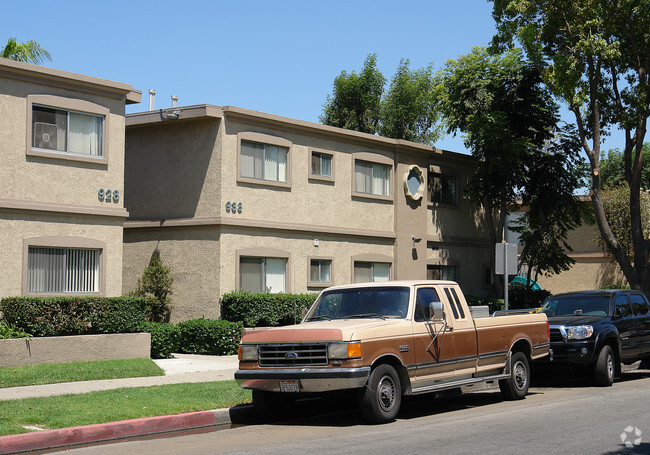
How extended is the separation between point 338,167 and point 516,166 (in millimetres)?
7220

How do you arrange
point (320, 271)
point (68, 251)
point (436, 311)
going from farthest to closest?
1. point (320, 271)
2. point (68, 251)
3. point (436, 311)

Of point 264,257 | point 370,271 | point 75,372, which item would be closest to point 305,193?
point 264,257

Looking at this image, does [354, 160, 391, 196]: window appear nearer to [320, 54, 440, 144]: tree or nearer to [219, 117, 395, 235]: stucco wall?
[219, 117, 395, 235]: stucco wall

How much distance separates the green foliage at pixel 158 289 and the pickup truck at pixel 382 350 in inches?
437

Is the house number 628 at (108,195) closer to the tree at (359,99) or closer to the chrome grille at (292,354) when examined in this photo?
the chrome grille at (292,354)

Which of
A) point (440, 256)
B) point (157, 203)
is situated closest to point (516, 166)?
point (440, 256)

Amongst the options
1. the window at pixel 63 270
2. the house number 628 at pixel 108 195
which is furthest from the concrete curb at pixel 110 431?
the house number 628 at pixel 108 195

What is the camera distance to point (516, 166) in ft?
95.7

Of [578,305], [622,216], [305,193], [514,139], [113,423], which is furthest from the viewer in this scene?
[622,216]

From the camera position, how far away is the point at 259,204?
2344cm

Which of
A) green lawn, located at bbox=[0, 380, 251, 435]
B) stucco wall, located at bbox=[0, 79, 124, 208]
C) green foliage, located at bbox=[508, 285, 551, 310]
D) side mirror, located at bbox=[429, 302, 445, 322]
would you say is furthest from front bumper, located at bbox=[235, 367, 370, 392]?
green foliage, located at bbox=[508, 285, 551, 310]

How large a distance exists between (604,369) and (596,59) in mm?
15782

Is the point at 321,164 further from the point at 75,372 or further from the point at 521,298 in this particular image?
the point at 75,372

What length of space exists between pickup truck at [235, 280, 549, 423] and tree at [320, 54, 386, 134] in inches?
1596
